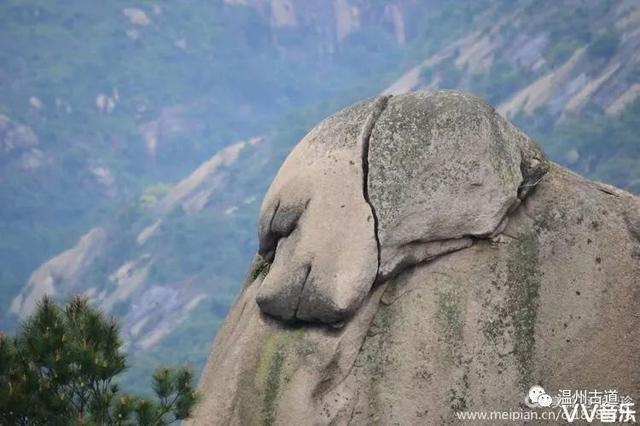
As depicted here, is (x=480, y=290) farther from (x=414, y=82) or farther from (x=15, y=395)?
(x=414, y=82)

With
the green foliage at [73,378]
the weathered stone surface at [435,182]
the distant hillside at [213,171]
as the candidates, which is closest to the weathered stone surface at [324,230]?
the weathered stone surface at [435,182]

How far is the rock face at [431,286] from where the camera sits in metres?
14.5

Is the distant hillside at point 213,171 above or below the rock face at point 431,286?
above

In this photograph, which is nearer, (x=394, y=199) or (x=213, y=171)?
(x=394, y=199)

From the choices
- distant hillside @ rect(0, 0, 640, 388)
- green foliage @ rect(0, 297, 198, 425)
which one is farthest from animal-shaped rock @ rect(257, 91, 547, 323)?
distant hillside @ rect(0, 0, 640, 388)

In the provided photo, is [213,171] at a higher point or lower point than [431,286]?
higher

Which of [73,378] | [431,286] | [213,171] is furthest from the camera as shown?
[213,171]

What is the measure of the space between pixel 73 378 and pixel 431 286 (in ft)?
14.0

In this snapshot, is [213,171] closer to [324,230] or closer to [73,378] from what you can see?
[324,230]

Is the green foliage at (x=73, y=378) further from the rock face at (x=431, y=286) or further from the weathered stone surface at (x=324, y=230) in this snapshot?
the weathered stone surface at (x=324, y=230)

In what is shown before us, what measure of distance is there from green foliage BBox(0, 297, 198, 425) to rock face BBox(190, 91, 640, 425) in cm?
121

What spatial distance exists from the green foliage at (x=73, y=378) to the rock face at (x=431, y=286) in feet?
3.98

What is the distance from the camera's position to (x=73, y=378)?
1380 centimetres

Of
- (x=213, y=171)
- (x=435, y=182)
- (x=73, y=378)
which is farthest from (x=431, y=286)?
(x=213, y=171)
